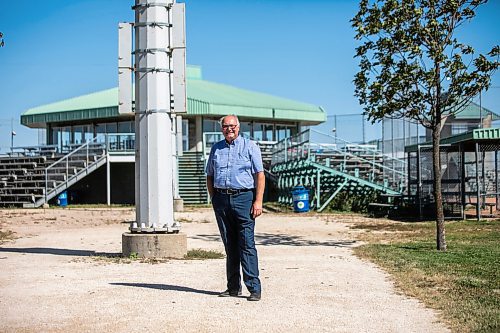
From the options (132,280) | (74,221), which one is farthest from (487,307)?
(74,221)

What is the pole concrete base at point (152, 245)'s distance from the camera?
10.3 meters

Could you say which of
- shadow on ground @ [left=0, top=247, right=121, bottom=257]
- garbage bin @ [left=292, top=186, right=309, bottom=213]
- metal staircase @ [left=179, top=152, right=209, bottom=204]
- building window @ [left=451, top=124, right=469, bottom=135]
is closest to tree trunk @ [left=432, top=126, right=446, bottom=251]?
shadow on ground @ [left=0, top=247, right=121, bottom=257]

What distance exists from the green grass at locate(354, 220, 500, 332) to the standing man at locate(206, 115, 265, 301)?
70.5 inches

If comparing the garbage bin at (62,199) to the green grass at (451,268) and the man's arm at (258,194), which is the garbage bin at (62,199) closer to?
the green grass at (451,268)

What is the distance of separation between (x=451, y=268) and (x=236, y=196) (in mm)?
3551

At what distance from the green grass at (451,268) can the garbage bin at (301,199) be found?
793 centimetres

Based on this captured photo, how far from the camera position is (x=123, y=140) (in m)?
33.4

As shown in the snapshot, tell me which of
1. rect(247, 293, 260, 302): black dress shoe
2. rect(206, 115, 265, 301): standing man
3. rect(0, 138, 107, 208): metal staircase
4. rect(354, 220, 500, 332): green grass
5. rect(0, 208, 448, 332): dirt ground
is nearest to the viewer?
rect(0, 208, 448, 332): dirt ground

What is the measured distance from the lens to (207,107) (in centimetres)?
3556

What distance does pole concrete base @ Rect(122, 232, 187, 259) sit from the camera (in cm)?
1027

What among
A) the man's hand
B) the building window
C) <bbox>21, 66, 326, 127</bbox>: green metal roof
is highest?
<bbox>21, 66, 326, 127</bbox>: green metal roof

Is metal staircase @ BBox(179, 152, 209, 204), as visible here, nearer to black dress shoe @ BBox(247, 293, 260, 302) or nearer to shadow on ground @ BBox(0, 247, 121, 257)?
shadow on ground @ BBox(0, 247, 121, 257)

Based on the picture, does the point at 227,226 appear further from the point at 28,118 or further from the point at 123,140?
the point at 28,118

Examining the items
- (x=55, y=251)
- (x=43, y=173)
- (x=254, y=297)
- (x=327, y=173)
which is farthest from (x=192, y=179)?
(x=254, y=297)
